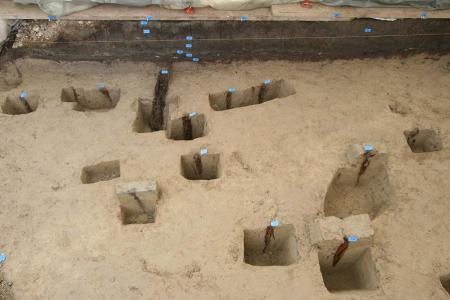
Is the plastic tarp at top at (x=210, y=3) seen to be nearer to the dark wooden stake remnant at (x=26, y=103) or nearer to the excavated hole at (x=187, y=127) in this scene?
the dark wooden stake remnant at (x=26, y=103)

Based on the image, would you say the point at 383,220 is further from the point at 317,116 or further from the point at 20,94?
the point at 20,94

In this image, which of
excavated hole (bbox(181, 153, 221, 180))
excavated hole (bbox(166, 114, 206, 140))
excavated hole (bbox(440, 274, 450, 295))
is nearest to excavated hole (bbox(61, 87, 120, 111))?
excavated hole (bbox(166, 114, 206, 140))

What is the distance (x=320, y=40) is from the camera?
6996 mm

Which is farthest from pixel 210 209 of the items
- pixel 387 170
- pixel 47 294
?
pixel 387 170

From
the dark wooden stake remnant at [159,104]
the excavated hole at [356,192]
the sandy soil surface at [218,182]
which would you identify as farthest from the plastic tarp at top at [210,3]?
the excavated hole at [356,192]

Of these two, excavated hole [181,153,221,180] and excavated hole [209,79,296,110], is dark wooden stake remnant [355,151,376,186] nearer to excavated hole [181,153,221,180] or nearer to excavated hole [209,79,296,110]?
excavated hole [209,79,296,110]

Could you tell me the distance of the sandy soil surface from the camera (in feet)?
15.0

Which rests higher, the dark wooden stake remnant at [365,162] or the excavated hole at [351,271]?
the dark wooden stake remnant at [365,162]

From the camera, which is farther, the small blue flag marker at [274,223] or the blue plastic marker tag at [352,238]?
the small blue flag marker at [274,223]

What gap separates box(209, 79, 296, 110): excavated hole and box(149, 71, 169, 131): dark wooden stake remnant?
84 centimetres

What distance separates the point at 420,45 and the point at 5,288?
7376 mm

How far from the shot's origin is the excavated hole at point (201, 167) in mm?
5793

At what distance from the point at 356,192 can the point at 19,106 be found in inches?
221

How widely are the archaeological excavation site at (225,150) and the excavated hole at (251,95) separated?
0.13ft
